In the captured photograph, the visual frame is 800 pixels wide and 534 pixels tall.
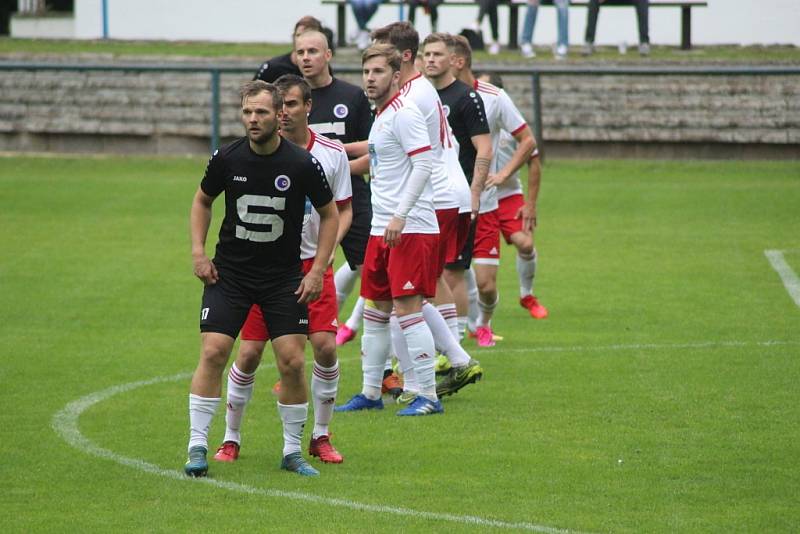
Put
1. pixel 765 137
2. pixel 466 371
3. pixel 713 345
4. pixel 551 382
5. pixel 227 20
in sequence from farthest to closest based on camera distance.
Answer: pixel 227 20 < pixel 765 137 < pixel 713 345 < pixel 551 382 < pixel 466 371

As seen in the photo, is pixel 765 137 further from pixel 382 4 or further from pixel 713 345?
pixel 713 345

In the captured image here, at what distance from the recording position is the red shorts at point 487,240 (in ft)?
36.8

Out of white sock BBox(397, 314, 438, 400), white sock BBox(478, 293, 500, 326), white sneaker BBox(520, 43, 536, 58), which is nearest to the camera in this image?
white sock BBox(397, 314, 438, 400)

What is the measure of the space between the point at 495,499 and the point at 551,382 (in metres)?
2.94

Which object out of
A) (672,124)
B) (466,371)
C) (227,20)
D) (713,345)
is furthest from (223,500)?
(227,20)

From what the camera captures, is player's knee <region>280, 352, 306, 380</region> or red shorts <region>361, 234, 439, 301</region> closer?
player's knee <region>280, 352, 306, 380</region>

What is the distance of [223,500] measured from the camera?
255 inches

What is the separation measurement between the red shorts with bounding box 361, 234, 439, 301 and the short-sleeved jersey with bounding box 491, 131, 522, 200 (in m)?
3.52

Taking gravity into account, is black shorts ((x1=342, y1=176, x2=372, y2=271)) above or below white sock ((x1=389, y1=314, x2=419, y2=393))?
above

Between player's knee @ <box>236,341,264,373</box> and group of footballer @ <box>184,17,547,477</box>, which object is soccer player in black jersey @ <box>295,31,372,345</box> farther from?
player's knee @ <box>236,341,264,373</box>

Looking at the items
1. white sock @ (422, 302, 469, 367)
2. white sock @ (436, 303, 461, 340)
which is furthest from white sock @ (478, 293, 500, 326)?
white sock @ (422, 302, 469, 367)

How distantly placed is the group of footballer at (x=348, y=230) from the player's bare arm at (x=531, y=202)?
0.03m

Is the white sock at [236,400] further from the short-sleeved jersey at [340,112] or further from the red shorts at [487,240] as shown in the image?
the red shorts at [487,240]

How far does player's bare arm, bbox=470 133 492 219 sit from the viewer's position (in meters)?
9.59
